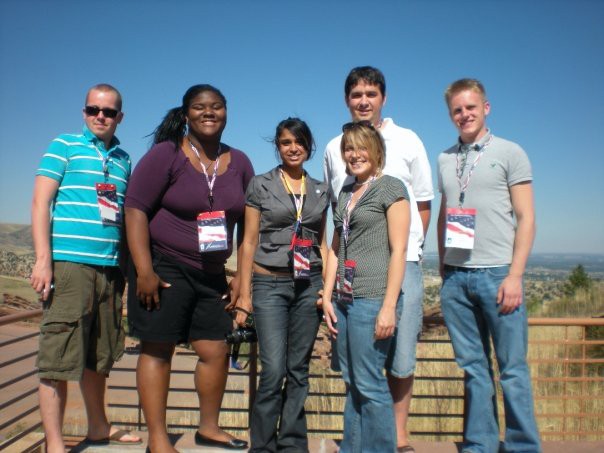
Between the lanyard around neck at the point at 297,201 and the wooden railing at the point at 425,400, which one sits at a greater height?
the lanyard around neck at the point at 297,201

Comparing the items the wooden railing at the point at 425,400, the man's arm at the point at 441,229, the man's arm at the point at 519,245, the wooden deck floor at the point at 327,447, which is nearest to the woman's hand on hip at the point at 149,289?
the wooden deck floor at the point at 327,447

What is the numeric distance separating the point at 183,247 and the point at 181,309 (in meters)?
0.36

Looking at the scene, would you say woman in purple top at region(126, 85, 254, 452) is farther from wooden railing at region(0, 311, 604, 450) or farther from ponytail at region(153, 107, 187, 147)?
wooden railing at region(0, 311, 604, 450)

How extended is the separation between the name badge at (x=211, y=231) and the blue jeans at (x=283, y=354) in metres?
0.31

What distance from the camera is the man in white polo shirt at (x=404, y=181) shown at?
304cm

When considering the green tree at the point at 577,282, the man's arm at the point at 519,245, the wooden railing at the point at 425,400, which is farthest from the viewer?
the green tree at the point at 577,282

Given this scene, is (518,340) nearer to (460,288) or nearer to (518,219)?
Result: (460,288)

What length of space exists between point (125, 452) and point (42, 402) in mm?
638

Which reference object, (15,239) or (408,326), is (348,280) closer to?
(408,326)

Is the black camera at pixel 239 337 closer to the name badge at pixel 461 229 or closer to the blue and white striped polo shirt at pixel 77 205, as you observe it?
the blue and white striped polo shirt at pixel 77 205

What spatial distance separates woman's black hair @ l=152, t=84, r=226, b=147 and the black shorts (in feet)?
2.36

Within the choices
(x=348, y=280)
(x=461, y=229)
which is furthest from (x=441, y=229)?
(x=348, y=280)

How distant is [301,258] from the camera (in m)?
3.11

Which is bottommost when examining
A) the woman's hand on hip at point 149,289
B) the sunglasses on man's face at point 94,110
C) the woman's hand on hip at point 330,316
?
the woman's hand on hip at point 330,316
